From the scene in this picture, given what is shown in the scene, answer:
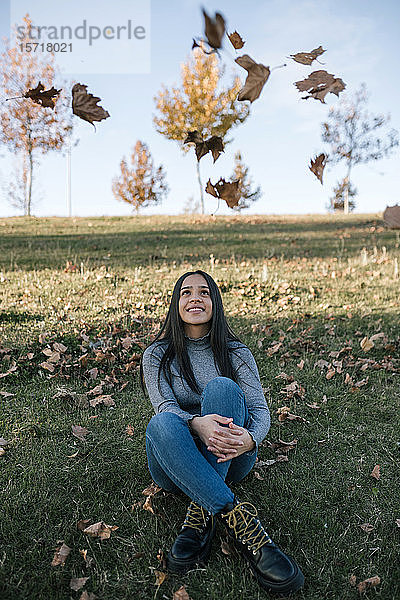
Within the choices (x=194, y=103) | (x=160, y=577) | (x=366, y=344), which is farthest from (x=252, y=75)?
(x=194, y=103)

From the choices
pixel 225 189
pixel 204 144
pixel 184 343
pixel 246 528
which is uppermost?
pixel 204 144

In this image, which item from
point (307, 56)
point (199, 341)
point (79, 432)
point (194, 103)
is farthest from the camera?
point (194, 103)

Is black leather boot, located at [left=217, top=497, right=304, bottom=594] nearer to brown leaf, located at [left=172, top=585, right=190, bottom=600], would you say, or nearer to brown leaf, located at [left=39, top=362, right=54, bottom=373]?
brown leaf, located at [left=172, top=585, right=190, bottom=600]

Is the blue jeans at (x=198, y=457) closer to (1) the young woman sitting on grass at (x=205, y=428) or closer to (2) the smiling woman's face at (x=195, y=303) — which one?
(1) the young woman sitting on grass at (x=205, y=428)

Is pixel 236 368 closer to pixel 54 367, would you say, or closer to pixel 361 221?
pixel 54 367

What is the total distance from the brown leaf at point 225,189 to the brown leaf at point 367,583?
1.76 meters

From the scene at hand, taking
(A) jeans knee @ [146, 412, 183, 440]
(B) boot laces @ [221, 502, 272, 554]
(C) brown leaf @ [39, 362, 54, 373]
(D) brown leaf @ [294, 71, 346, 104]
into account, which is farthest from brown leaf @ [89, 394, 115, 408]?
(D) brown leaf @ [294, 71, 346, 104]

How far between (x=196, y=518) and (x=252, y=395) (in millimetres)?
753

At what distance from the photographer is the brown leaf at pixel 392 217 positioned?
4.25ft

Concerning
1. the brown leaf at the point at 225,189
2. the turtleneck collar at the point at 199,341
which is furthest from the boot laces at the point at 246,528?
the brown leaf at the point at 225,189

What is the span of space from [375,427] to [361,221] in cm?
1395

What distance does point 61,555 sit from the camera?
224cm

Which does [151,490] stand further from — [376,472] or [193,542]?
[376,472]

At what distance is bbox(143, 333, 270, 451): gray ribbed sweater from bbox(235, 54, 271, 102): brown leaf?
5.64ft
